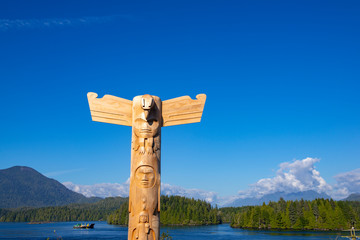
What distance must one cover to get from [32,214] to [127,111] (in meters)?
182

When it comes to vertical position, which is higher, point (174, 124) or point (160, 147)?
point (174, 124)

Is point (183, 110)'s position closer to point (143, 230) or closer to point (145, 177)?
point (145, 177)

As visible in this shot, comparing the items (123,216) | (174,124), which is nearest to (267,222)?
(123,216)

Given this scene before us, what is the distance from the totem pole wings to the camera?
5766mm

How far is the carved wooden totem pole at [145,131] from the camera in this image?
5248 mm

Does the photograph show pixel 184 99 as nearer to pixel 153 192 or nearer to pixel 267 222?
pixel 153 192

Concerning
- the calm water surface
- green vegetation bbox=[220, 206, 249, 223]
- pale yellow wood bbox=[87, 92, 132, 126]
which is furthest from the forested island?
pale yellow wood bbox=[87, 92, 132, 126]

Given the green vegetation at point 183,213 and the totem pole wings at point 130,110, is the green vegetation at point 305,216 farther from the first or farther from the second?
the totem pole wings at point 130,110

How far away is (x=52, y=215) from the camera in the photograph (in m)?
163

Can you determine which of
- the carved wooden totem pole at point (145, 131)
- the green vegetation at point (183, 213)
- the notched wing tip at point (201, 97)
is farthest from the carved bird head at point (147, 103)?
the green vegetation at point (183, 213)

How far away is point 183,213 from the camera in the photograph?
98.5m

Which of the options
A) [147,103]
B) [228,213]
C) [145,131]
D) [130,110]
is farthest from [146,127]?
[228,213]

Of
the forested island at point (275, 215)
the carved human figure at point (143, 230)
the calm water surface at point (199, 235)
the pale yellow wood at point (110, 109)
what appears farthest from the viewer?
the forested island at point (275, 215)

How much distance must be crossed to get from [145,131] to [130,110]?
585 mm
